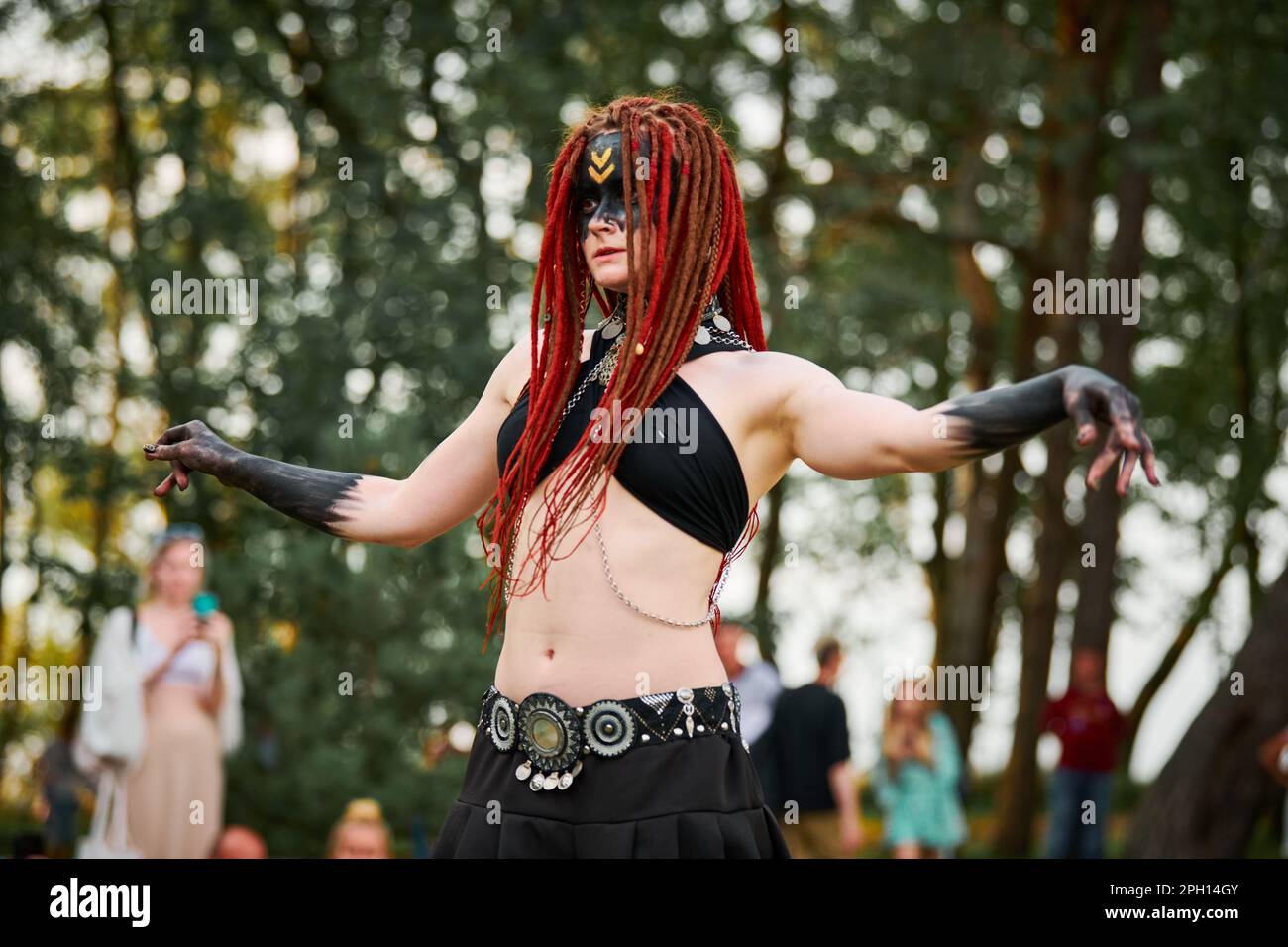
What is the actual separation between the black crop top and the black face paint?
1.05 feet

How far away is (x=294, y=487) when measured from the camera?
3393 mm

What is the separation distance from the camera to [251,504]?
11.9 metres

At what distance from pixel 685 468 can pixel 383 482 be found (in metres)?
0.73

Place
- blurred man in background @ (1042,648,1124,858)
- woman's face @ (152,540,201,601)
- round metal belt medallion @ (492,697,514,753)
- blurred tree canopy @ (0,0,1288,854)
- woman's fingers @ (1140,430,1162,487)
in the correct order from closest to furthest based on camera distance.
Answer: woman's fingers @ (1140,430,1162,487), round metal belt medallion @ (492,697,514,753), woman's face @ (152,540,201,601), blurred tree canopy @ (0,0,1288,854), blurred man in background @ (1042,648,1124,858)

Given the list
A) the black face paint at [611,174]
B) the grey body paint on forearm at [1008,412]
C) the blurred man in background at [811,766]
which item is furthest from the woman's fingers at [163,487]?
the blurred man in background at [811,766]

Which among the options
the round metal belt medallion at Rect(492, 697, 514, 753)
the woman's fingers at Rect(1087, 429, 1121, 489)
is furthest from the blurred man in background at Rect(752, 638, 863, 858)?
the woman's fingers at Rect(1087, 429, 1121, 489)

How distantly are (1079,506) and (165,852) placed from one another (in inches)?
566

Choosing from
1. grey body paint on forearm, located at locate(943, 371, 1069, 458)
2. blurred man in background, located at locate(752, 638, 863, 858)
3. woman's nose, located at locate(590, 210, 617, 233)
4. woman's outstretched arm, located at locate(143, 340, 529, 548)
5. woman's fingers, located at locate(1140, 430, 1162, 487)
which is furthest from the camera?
blurred man in background, located at locate(752, 638, 863, 858)

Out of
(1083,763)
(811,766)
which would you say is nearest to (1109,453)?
(811,766)

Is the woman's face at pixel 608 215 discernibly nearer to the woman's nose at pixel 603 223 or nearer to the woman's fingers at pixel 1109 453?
→ the woman's nose at pixel 603 223

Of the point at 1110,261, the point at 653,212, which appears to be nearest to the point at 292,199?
the point at 1110,261

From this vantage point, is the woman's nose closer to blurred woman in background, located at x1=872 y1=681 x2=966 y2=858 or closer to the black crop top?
the black crop top

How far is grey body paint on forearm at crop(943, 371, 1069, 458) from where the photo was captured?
2.70 m
